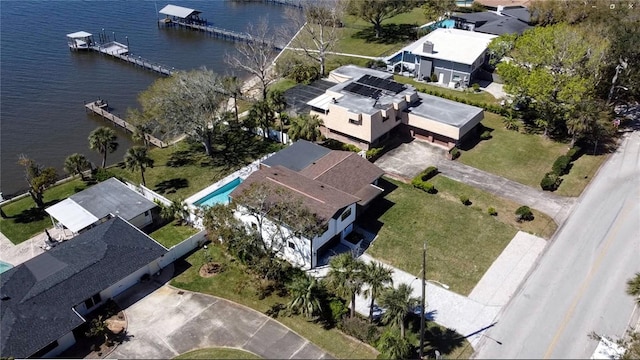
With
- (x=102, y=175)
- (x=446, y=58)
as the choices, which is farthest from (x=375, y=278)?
(x=446, y=58)

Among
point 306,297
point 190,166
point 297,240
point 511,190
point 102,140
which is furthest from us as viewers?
point 190,166

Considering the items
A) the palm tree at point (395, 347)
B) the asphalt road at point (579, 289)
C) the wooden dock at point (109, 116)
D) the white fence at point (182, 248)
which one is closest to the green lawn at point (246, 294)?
the white fence at point (182, 248)

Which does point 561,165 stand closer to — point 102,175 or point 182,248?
point 182,248

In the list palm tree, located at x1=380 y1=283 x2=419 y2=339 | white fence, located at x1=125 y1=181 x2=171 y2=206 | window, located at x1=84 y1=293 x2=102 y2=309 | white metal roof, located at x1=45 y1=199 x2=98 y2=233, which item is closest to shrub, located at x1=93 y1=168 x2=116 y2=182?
white fence, located at x1=125 y1=181 x2=171 y2=206

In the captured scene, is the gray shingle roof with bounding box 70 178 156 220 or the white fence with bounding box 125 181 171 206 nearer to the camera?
the gray shingle roof with bounding box 70 178 156 220

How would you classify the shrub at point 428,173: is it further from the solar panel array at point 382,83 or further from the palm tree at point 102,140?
the palm tree at point 102,140

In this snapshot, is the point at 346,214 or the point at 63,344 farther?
the point at 346,214

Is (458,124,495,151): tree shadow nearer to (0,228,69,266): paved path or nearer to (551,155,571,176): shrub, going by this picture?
(551,155,571,176): shrub
